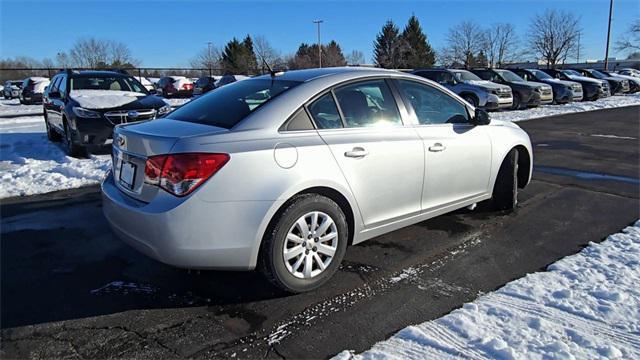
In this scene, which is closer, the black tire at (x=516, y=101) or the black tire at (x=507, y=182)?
the black tire at (x=507, y=182)

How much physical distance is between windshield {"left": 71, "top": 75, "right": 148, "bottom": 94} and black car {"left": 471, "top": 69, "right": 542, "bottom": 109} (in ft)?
50.0

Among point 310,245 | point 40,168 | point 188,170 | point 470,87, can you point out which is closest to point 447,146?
point 310,245

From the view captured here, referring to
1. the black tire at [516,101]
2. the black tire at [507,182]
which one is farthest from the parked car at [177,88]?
the black tire at [507,182]

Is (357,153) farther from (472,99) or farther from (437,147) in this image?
(472,99)

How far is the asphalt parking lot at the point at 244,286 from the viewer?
275cm

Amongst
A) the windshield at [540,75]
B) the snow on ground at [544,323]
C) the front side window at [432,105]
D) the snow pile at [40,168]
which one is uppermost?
the windshield at [540,75]

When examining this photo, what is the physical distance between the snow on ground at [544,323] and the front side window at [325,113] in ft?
5.13

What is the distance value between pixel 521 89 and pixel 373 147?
59.1 feet

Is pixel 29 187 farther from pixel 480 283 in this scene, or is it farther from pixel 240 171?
pixel 480 283

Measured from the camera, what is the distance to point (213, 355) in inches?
102

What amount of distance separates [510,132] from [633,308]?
2.40 m

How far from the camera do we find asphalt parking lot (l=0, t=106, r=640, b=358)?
2746 mm

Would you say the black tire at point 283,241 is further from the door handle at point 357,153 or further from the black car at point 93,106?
the black car at point 93,106

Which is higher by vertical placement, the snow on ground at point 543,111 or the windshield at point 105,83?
the windshield at point 105,83
